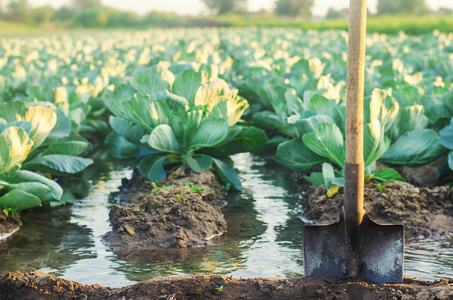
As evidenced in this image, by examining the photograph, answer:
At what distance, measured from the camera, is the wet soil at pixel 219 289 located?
7.89 feet

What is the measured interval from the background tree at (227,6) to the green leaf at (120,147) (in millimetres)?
91774

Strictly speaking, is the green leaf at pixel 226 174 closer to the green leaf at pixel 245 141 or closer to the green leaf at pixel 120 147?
the green leaf at pixel 245 141

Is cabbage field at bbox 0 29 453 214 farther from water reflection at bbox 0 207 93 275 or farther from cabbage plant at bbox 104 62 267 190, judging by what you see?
water reflection at bbox 0 207 93 275

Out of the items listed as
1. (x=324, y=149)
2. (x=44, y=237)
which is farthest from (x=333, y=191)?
(x=44, y=237)

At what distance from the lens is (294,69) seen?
24.5 feet

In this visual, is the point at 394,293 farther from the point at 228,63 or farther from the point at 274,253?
the point at 228,63

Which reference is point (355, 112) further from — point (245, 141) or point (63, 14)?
point (63, 14)

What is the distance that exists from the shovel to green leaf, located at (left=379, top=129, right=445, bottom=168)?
172 centimetres

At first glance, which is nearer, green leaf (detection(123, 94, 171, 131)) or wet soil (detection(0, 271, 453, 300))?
wet soil (detection(0, 271, 453, 300))

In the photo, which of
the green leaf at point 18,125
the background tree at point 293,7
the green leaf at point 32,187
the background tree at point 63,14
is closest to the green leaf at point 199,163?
the green leaf at point 32,187

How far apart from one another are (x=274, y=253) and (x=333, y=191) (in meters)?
→ 0.77

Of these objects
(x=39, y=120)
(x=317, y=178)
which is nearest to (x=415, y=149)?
(x=317, y=178)

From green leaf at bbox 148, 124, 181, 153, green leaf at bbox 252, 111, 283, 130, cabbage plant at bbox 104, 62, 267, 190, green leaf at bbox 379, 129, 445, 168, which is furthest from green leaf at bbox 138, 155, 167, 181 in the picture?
green leaf at bbox 379, 129, 445, 168

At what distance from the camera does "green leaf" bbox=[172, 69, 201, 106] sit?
4711 mm
